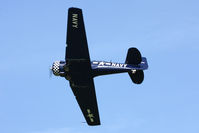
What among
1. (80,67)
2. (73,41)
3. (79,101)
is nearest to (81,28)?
(73,41)

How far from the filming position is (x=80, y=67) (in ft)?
90.3

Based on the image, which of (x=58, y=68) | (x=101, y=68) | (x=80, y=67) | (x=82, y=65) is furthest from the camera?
(x=58, y=68)

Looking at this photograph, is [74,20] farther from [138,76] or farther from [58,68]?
[138,76]

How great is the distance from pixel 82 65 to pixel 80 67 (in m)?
0.22

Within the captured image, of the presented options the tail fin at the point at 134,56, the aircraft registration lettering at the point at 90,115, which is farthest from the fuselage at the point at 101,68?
the aircraft registration lettering at the point at 90,115

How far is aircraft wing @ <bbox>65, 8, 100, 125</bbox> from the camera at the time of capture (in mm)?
25406

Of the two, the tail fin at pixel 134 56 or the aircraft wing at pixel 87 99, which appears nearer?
the tail fin at pixel 134 56

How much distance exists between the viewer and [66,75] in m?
28.1

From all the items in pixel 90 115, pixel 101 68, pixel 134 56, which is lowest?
pixel 90 115

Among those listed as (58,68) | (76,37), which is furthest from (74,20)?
(58,68)

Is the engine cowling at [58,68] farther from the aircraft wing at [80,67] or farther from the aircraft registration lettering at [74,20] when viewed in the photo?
the aircraft registration lettering at [74,20]

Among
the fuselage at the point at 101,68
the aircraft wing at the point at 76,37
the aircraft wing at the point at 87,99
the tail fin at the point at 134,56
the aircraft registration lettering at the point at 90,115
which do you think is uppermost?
the aircraft wing at the point at 76,37

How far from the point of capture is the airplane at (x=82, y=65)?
25625mm

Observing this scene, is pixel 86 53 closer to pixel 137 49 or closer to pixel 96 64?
pixel 96 64
